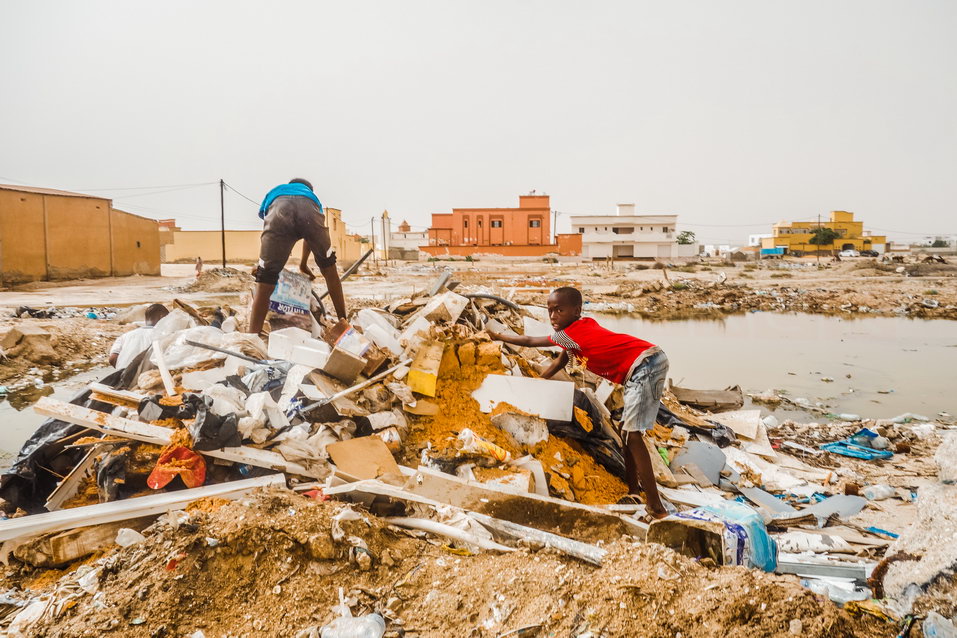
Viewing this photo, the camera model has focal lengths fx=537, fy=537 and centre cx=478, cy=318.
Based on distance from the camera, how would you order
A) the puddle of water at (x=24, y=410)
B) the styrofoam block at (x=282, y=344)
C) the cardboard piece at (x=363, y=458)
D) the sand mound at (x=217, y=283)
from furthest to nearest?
the sand mound at (x=217, y=283)
the puddle of water at (x=24, y=410)
the styrofoam block at (x=282, y=344)
the cardboard piece at (x=363, y=458)

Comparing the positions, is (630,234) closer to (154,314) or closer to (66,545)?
(154,314)

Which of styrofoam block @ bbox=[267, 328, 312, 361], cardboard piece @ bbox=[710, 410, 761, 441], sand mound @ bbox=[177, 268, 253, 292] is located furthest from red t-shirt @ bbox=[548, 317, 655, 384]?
sand mound @ bbox=[177, 268, 253, 292]

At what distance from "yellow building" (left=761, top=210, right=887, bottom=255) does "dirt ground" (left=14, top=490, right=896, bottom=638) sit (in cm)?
6003

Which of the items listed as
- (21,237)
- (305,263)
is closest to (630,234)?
(21,237)

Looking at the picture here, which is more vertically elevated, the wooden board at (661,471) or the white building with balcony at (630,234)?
the white building with balcony at (630,234)

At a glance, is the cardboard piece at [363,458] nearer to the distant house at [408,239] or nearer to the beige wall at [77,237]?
the beige wall at [77,237]

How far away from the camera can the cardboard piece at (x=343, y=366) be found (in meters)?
3.29

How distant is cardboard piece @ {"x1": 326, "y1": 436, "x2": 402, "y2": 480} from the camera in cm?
258

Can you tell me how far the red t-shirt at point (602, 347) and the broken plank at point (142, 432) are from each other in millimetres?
1533

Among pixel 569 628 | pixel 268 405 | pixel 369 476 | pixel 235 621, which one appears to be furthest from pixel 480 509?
pixel 268 405

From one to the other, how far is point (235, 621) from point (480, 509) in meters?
1.04

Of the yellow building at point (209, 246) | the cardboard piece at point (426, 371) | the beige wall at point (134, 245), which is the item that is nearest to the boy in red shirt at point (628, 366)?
the cardboard piece at point (426, 371)

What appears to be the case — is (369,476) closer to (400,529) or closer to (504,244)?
(400,529)

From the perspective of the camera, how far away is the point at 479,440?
2914mm
